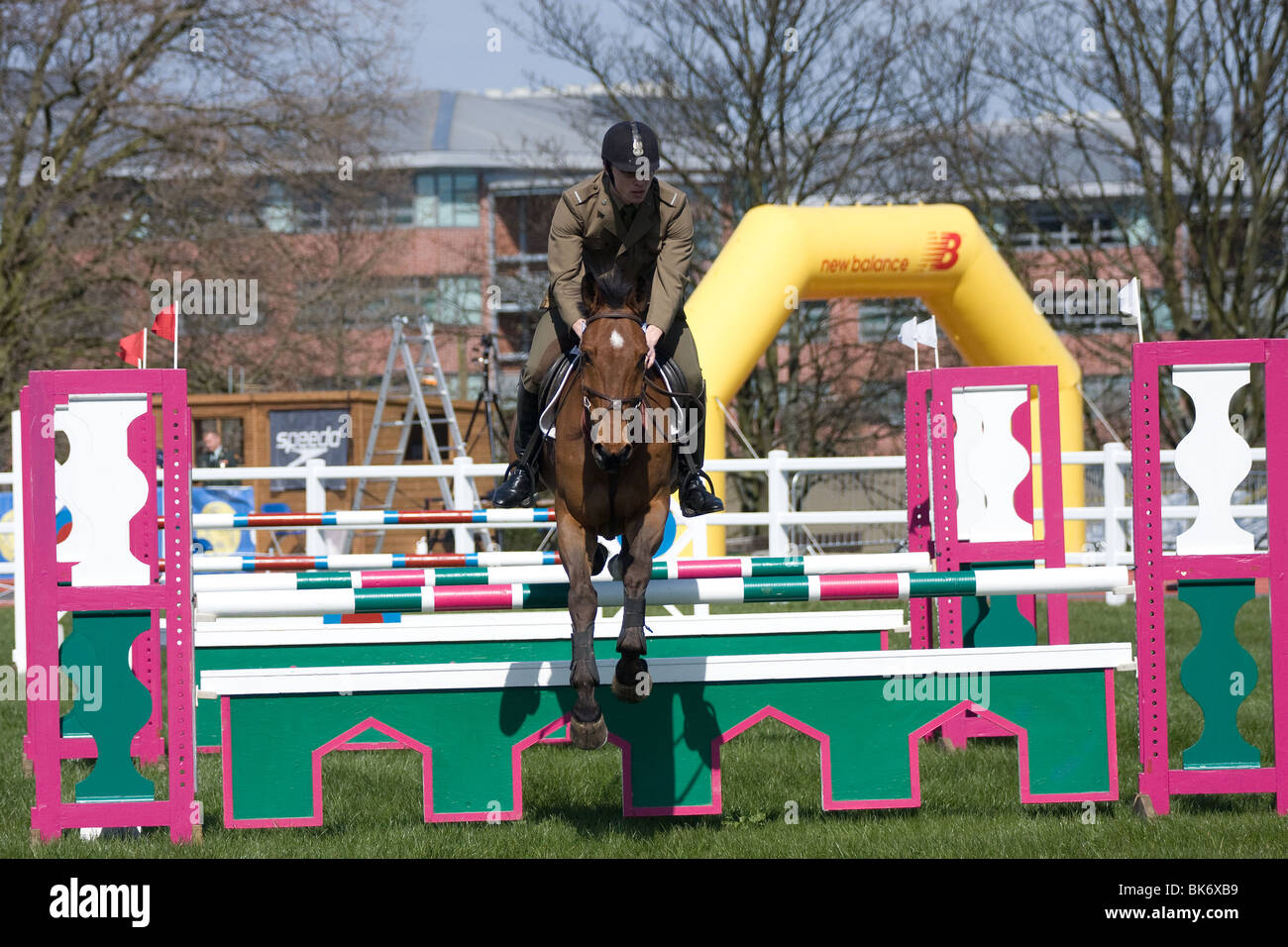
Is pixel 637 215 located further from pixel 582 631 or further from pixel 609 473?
pixel 582 631

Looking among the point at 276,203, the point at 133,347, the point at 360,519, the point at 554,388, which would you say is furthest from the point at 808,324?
the point at 554,388

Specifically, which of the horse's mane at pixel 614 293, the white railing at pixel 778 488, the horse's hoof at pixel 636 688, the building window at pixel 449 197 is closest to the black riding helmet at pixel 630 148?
the horse's mane at pixel 614 293

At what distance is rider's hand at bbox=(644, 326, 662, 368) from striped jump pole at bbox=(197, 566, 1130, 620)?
2.89 ft

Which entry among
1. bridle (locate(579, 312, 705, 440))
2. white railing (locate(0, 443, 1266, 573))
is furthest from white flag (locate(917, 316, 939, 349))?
white railing (locate(0, 443, 1266, 573))

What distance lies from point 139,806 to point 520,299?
19805 mm

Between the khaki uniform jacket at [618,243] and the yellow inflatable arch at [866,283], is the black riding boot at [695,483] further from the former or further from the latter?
the yellow inflatable arch at [866,283]

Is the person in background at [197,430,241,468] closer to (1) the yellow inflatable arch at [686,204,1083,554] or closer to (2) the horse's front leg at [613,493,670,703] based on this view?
(1) the yellow inflatable arch at [686,204,1083,554]

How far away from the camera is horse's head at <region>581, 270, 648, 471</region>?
186 inches

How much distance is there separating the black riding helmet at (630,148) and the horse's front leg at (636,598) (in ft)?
4.06

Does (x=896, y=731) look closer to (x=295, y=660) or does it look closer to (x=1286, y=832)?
(x=1286, y=832)

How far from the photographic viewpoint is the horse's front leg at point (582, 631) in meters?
4.89

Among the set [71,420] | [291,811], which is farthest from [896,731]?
[71,420]

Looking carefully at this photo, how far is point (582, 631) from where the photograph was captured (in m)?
4.97

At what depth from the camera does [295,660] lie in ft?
22.5
